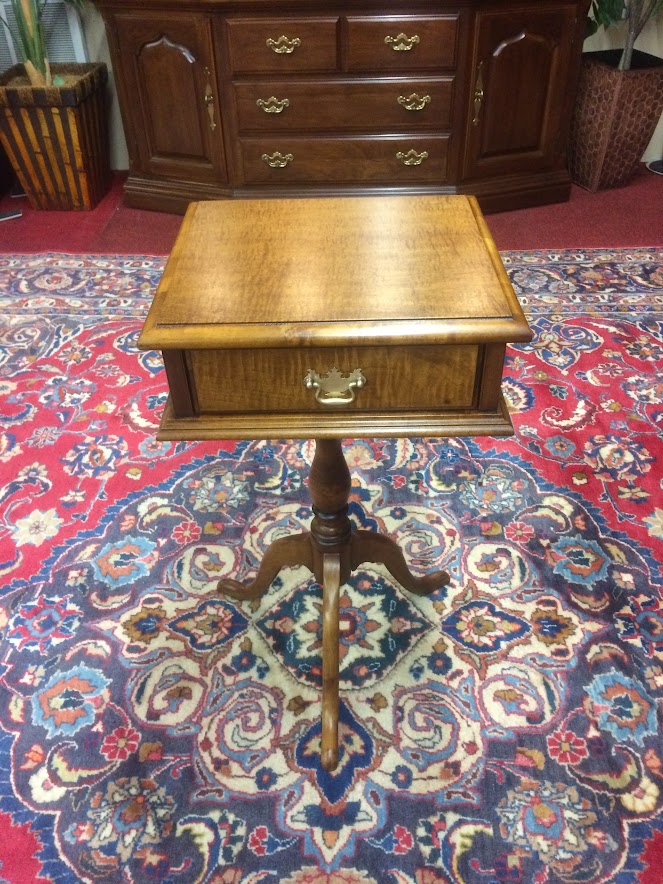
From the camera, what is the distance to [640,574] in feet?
5.47

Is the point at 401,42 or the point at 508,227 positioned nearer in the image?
the point at 401,42

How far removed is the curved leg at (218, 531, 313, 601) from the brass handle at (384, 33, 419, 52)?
7.09 ft

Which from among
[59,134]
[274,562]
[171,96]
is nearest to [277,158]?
[171,96]

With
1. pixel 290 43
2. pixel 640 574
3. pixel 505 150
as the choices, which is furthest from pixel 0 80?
pixel 640 574

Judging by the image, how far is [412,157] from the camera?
121 inches

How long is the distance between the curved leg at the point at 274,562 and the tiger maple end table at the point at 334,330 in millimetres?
489

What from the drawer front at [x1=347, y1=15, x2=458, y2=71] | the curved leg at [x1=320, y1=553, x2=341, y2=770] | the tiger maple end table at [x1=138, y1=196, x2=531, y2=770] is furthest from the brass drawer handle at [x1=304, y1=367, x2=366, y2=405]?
the drawer front at [x1=347, y1=15, x2=458, y2=71]

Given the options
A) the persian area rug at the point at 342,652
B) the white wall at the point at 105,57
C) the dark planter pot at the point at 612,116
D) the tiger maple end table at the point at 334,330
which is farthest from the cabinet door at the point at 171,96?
the tiger maple end table at the point at 334,330

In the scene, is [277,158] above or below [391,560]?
above

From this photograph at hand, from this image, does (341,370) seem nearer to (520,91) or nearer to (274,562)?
(274,562)

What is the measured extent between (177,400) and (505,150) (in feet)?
8.47

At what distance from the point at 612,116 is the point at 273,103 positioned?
4.86 feet

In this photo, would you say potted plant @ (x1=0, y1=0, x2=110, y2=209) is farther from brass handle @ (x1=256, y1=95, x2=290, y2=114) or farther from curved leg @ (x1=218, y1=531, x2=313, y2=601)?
curved leg @ (x1=218, y1=531, x2=313, y2=601)

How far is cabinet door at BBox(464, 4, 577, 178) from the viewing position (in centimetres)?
283
